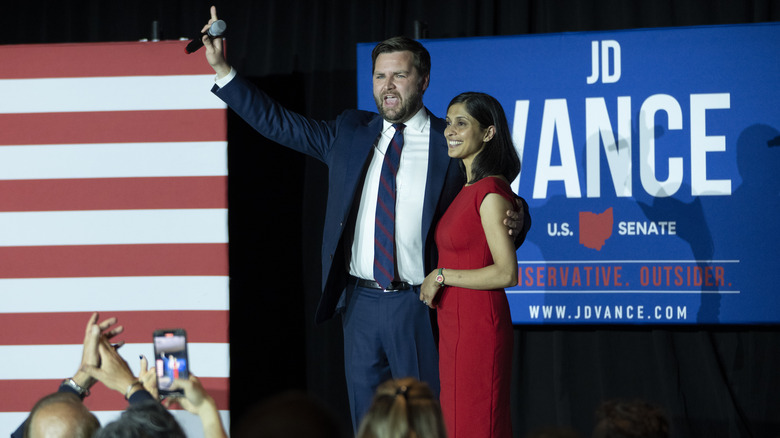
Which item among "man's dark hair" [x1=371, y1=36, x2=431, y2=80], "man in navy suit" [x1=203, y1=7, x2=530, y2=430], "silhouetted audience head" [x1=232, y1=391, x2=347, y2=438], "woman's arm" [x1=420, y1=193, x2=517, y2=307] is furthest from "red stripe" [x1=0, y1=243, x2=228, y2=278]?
"silhouetted audience head" [x1=232, y1=391, x2=347, y2=438]

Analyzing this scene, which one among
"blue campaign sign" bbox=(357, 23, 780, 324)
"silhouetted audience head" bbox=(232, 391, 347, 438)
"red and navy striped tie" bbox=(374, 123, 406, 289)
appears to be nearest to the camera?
"silhouetted audience head" bbox=(232, 391, 347, 438)

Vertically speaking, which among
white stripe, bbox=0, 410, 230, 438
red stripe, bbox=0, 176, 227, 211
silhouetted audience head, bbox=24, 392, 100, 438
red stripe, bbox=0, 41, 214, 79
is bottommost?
white stripe, bbox=0, 410, 230, 438

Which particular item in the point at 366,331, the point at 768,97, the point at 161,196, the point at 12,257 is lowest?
the point at 366,331

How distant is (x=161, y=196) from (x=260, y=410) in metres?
2.59

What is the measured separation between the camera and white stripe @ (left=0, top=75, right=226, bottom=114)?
342 centimetres

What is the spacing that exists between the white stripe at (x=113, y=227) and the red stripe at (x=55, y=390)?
563 mm

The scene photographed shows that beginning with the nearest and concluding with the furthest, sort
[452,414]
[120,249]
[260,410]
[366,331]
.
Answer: [260,410], [452,414], [366,331], [120,249]

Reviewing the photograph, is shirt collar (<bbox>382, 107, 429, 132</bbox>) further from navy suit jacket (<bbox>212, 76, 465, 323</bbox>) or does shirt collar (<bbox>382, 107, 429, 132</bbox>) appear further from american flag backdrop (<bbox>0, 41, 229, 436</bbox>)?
american flag backdrop (<bbox>0, 41, 229, 436</bbox>)

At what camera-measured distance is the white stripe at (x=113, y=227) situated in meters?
3.39

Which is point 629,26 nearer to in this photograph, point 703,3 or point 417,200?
point 703,3

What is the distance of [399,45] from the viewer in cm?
287

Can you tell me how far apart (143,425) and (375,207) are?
1.53m

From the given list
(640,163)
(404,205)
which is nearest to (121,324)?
(404,205)

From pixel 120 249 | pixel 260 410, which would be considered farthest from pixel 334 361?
pixel 260 410
